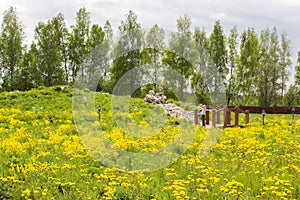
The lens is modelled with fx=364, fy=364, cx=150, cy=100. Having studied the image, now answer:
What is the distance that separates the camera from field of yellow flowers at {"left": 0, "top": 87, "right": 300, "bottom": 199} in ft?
22.7

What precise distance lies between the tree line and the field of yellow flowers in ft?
72.0

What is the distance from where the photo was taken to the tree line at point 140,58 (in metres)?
37.1

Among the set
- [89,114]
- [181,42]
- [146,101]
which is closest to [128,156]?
[89,114]

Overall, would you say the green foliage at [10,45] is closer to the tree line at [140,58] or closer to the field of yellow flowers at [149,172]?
the tree line at [140,58]

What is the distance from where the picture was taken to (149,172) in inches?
349

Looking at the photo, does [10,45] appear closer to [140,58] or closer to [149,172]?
[140,58]

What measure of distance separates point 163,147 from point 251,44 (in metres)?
37.8

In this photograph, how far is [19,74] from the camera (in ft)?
153

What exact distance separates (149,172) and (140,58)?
2714 centimetres

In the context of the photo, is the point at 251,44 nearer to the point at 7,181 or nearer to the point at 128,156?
the point at 128,156

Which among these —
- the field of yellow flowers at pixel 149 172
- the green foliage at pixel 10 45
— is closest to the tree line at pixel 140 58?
the green foliage at pixel 10 45

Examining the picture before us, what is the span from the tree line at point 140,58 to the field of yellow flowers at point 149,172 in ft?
72.0

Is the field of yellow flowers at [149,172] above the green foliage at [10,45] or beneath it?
beneath

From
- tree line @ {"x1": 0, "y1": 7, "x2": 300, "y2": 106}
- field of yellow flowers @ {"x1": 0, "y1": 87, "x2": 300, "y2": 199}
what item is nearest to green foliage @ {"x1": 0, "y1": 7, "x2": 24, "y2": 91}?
tree line @ {"x1": 0, "y1": 7, "x2": 300, "y2": 106}
